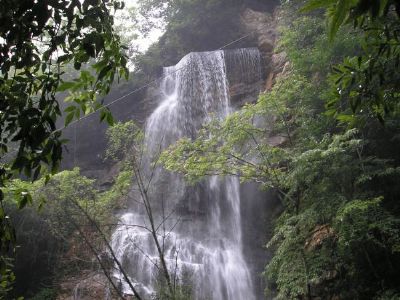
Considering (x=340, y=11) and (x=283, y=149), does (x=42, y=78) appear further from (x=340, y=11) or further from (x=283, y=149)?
(x=283, y=149)

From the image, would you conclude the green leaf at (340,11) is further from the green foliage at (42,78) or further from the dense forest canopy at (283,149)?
the green foliage at (42,78)

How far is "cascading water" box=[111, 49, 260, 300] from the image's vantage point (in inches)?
436

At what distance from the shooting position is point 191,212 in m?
14.3

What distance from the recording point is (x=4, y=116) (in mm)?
1888

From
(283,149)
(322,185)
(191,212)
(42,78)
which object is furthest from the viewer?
(191,212)

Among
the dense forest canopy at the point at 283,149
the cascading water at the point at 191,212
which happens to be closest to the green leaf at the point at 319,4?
the dense forest canopy at the point at 283,149

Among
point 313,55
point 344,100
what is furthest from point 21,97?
point 313,55

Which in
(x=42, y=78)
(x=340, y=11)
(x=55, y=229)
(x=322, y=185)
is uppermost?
(x=42, y=78)

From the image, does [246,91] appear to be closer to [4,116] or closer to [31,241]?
[31,241]

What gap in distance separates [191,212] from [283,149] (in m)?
6.49

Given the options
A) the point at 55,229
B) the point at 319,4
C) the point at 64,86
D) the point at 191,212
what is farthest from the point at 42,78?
the point at 191,212

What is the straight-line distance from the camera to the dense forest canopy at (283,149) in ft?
6.24

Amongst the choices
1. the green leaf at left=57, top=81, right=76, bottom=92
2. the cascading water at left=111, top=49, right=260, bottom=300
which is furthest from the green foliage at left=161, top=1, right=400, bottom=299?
the green leaf at left=57, top=81, right=76, bottom=92

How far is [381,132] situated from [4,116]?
27.3ft
